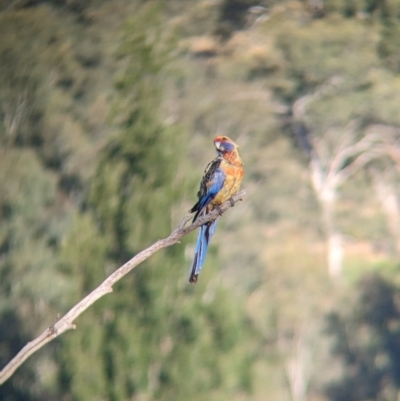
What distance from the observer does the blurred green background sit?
381 cm

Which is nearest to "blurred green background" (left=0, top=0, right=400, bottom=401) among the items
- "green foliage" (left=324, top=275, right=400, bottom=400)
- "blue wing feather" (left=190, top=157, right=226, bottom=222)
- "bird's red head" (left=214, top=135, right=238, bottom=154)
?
"green foliage" (left=324, top=275, right=400, bottom=400)

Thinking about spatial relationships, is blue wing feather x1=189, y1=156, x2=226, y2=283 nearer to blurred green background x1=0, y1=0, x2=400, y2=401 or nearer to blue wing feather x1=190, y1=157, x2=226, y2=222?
blue wing feather x1=190, y1=157, x2=226, y2=222

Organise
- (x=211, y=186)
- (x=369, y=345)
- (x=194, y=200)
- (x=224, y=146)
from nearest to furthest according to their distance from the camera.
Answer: (x=211, y=186)
(x=224, y=146)
(x=369, y=345)
(x=194, y=200)

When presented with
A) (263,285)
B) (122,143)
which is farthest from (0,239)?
(263,285)

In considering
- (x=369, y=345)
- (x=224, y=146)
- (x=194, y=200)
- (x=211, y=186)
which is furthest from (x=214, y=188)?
(x=369, y=345)

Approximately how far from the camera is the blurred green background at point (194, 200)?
12.5 ft

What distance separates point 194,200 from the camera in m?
3.95

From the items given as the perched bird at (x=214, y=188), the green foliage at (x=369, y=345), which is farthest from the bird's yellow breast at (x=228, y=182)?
the green foliage at (x=369, y=345)

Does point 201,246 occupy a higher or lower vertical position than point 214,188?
lower

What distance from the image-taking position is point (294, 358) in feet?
12.4

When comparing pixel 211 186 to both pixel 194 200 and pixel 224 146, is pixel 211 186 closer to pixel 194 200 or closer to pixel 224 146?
pixel 224 146

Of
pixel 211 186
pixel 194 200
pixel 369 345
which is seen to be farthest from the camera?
pixel 194 200

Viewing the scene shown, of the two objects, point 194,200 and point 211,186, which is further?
point 194,200

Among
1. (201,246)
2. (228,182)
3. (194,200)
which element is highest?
(228,182)
